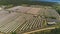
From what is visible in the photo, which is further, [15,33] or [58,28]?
[58,28]

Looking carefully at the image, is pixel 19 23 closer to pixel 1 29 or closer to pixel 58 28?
pixel 1 29

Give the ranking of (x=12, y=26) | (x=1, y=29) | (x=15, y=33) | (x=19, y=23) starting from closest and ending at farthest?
(x=15, y=33), (x=1, y=29), (x=12, y=26), (x=19, y=23)

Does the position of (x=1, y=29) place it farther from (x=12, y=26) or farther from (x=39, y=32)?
(x=39, y=32)

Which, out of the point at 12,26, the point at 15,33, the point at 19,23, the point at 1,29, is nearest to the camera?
the point at 15,33

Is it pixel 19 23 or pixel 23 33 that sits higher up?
pixel 19 23

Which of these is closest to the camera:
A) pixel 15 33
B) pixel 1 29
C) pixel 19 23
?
pixel 15 33

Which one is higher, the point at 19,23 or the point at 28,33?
the point at 19,23

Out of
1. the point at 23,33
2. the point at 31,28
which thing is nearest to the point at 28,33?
the point at 23,33

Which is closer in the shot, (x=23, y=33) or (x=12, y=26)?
(x=23, y=33)

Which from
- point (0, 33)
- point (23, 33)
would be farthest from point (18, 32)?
point (0, 33)
